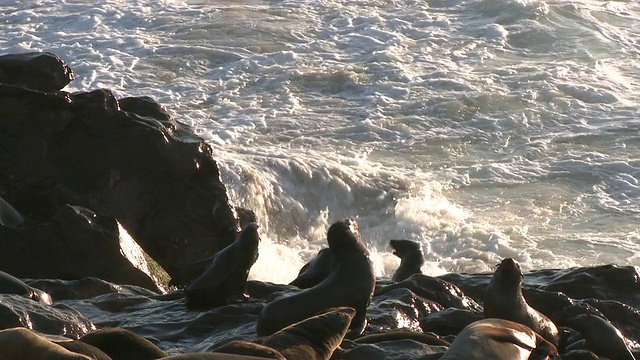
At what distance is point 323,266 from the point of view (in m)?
7.48

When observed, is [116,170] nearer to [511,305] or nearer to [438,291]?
[438,291]

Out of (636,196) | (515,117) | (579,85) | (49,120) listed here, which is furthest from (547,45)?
(49,120)

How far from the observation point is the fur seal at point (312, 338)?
4.90m

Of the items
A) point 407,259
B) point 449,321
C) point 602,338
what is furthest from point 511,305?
point 407,259

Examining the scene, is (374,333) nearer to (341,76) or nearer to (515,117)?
(515,117)

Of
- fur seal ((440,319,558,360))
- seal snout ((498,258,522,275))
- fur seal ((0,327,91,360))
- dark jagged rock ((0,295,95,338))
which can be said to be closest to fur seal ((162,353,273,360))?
fur seal ((0,327,91,360))

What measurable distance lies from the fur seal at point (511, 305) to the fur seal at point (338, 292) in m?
0.66

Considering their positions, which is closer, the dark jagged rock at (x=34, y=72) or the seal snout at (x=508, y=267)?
the seal snout at (x=508, y=267)

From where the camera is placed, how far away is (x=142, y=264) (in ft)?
27.9

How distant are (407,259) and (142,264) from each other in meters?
1.91

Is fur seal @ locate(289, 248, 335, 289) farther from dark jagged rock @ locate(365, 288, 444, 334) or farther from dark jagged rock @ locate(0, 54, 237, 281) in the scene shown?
dark jagged rock @ locate(0, 54, 237, 281)

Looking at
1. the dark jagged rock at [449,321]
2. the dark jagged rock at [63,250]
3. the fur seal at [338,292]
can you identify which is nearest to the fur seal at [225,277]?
the fur seal at [338,292]

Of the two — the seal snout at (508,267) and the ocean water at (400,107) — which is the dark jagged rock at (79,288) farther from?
the ocean water at (400,107)

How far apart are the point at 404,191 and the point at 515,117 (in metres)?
3.63
